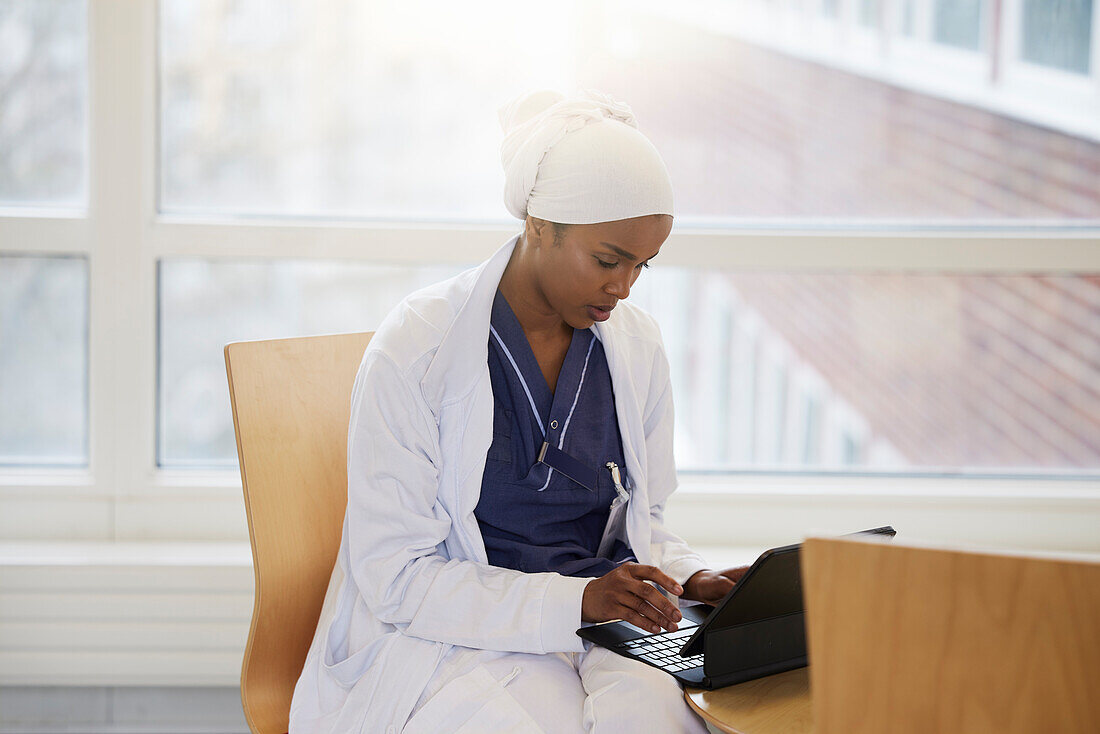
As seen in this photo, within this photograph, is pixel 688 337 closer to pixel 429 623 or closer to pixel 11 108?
pixel 429 623

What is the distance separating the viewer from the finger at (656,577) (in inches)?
50.0

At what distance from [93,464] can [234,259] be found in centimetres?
59

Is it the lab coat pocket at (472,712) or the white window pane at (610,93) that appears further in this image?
the white window pane at (610,93)

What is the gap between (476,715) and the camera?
125cm

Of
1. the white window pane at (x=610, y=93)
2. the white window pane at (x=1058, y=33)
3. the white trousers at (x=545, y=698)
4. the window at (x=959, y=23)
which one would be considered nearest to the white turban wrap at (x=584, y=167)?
the white trousers at (x=545, y=698)

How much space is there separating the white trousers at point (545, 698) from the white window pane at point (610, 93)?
1253 mm

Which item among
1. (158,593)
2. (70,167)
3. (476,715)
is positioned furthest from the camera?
(70,167)

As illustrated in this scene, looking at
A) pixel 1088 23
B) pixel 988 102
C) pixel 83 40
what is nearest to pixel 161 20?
pixel 83 40

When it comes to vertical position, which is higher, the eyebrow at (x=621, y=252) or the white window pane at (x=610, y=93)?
the white window pane at (x=610, y=93)

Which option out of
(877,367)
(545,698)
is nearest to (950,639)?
(545,698)

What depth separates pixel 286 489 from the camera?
4.99ft

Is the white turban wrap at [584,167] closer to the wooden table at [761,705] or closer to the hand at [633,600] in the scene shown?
the hand at [633,600]

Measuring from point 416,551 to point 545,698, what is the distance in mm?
281

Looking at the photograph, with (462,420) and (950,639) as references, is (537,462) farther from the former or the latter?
(950,639)
